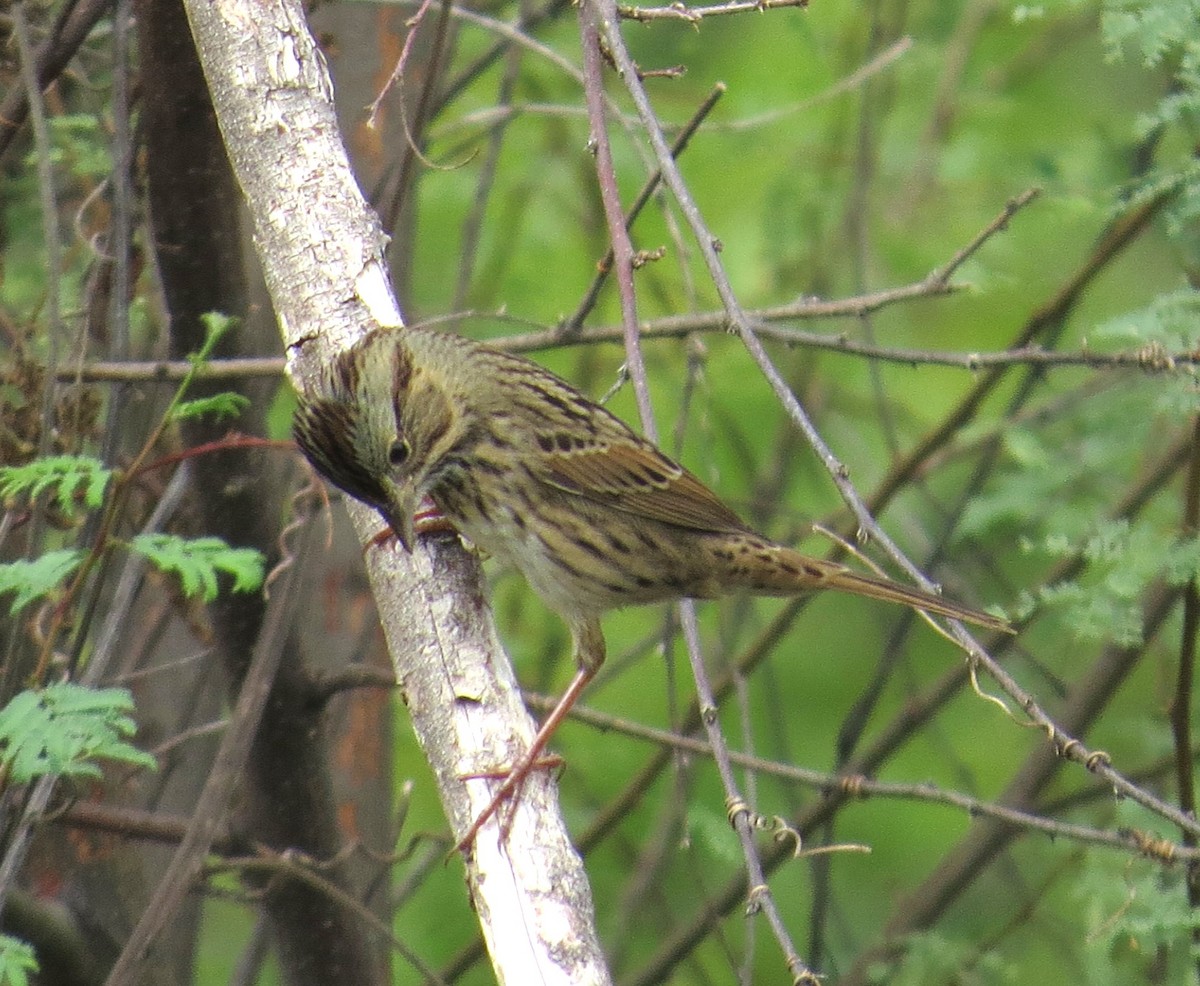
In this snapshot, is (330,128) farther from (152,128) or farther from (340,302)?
(152,128)

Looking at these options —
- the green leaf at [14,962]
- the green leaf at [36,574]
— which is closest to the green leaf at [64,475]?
the green leaf at [36,574]

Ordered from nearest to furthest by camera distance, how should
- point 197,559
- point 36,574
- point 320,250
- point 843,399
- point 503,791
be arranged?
point 503,791, point 36,574, point 197,559, point 320,250, point 843,399

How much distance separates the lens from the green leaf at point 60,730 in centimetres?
277

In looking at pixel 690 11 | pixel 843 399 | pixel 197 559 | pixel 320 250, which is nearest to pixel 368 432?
pixel 320 250

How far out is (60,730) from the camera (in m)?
2.83

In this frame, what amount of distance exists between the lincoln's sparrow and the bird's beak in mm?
16

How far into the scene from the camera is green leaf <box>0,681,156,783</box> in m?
2.77

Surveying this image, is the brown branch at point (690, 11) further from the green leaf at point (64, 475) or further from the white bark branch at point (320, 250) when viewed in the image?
the green leaf at point (64, 475)

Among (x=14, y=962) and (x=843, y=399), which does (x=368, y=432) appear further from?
(x=843, y=399)

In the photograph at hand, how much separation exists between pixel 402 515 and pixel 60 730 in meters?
0.84

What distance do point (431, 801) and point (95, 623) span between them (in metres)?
1.57

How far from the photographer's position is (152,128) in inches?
156

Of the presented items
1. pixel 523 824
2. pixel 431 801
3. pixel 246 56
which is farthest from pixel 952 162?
pixel 523 824

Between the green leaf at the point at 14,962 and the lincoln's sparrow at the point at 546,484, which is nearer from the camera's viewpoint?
the green leaf at the point at 14,962
